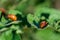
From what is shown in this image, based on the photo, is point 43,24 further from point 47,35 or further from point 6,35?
point 6,35

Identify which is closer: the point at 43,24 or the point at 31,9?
the point at 43,24

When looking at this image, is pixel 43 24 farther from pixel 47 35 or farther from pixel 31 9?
pixel 31 9

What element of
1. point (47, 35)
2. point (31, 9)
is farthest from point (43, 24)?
point (31, 9)

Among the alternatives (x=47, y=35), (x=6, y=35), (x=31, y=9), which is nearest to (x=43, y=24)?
(x=47, y=35)

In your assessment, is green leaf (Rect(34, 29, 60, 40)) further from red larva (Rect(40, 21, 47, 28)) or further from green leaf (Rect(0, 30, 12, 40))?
green leaf (Rect(0, 30, 12, 40))

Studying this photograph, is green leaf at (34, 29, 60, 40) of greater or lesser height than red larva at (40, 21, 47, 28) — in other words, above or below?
below

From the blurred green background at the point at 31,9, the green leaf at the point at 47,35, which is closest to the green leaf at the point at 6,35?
the blurred green background at the point at 31,9

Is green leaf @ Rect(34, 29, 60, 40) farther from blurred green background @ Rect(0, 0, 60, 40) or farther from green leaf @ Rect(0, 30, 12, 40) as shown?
green leaf @ Rect(0, 30, 12, 40)

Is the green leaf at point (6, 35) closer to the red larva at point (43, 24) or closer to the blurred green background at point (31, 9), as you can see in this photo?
the blurred green background at point (31, 9)

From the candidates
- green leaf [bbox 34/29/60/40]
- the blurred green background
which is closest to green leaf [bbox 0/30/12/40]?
the blurred green background

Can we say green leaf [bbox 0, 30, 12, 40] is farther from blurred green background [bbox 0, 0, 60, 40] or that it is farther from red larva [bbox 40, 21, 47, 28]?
red larva [bbox 40, 21, 47, 28]

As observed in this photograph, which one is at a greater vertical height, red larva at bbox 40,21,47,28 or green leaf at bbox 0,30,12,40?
red larva at bbox 40,21,47,28
